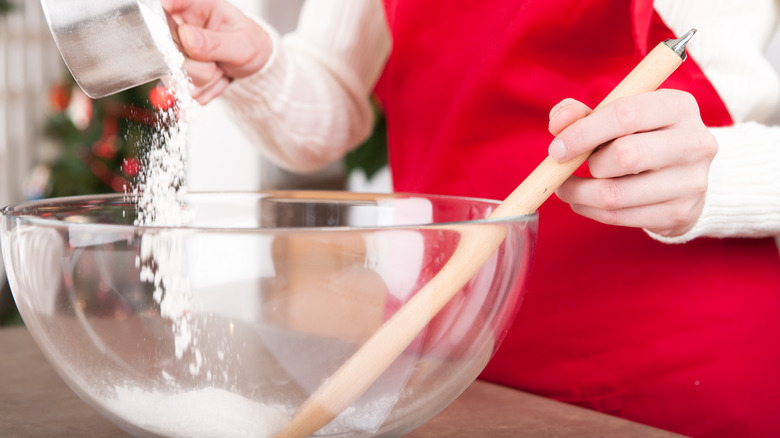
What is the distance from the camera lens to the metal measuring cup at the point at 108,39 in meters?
0.52

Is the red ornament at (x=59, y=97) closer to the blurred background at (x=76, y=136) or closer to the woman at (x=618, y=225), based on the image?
the blurred background at (x=76, y=136)

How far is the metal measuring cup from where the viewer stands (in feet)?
1.72

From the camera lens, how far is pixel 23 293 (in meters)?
0.43

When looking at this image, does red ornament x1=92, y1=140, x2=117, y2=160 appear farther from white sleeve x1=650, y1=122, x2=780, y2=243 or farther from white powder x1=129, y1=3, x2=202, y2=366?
white sleeve x1=650, y1=122, x2=780, y2=243

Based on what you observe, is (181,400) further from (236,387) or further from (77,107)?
(77,107)

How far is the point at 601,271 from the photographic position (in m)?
0.76

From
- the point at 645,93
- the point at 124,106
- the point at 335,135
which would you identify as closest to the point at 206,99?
the point at 335,135

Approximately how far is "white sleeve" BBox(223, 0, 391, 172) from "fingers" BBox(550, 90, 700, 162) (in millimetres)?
583

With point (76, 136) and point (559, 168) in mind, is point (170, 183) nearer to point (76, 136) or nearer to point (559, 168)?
point (559, 168)

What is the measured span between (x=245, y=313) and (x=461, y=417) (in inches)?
8.7

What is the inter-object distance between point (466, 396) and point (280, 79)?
0.52 meters

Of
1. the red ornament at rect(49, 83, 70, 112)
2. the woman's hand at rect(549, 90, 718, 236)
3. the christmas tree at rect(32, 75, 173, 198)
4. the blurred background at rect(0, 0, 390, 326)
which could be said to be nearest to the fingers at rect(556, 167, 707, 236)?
the woman's hand at rect(549, 90, 718, 236)

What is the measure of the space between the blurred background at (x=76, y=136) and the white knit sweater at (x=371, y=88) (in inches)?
33.0

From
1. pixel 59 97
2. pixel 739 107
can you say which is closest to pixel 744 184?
pixel 739 107
